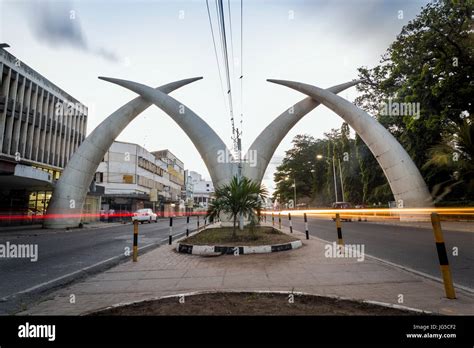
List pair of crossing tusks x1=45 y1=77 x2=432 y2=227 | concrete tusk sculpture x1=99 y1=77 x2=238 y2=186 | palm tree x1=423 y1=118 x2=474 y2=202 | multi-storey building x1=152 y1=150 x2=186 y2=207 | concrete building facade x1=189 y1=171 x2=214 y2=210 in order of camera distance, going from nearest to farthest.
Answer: palm tree x1=423 y1=118 x2=474 y2=202 → pair of crossing tusks x1=45 y1=77 x2=432 y2=227 → concrete tusk sculpture x1=99 y1=77 x2=238 y2=186 → multi-storey building x1=152 y1=150 x2=186 y2=207 → concrete building facade x1=189 y1=171 x2=214 y2=210

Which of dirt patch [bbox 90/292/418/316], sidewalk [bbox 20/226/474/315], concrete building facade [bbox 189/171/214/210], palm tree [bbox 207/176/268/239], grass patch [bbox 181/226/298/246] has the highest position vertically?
concrete building facade [bbox 189/171/214/210]

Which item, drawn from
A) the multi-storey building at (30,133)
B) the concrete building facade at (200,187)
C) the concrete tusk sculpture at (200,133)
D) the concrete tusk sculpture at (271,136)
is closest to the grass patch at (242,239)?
the concrete tusk sculpture at (200,133)

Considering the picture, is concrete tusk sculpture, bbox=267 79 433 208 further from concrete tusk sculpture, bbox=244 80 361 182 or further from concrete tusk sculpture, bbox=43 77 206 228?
concrete tusk sculpture, bbox=43 77 206 228

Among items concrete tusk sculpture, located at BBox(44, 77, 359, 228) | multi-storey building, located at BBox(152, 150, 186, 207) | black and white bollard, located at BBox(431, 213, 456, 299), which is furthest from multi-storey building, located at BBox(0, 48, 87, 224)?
multi-storey building, located at BBox(152, 150, 186, 207)

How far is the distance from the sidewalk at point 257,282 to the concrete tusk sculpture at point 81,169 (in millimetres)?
19572

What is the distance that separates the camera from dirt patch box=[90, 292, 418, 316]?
3.58 meters

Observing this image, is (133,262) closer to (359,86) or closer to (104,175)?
(359,86)

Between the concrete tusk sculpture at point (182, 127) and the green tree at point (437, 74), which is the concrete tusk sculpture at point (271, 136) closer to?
the concrete tusk sculpture at point (182, 127)

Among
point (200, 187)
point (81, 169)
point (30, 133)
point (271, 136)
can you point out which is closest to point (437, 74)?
point (271, 136)

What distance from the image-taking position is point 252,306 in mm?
3834

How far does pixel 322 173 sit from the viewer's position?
237ft

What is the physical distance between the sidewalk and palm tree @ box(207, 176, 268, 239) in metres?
2.71

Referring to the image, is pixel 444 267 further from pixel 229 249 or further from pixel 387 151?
pixel 387 151
